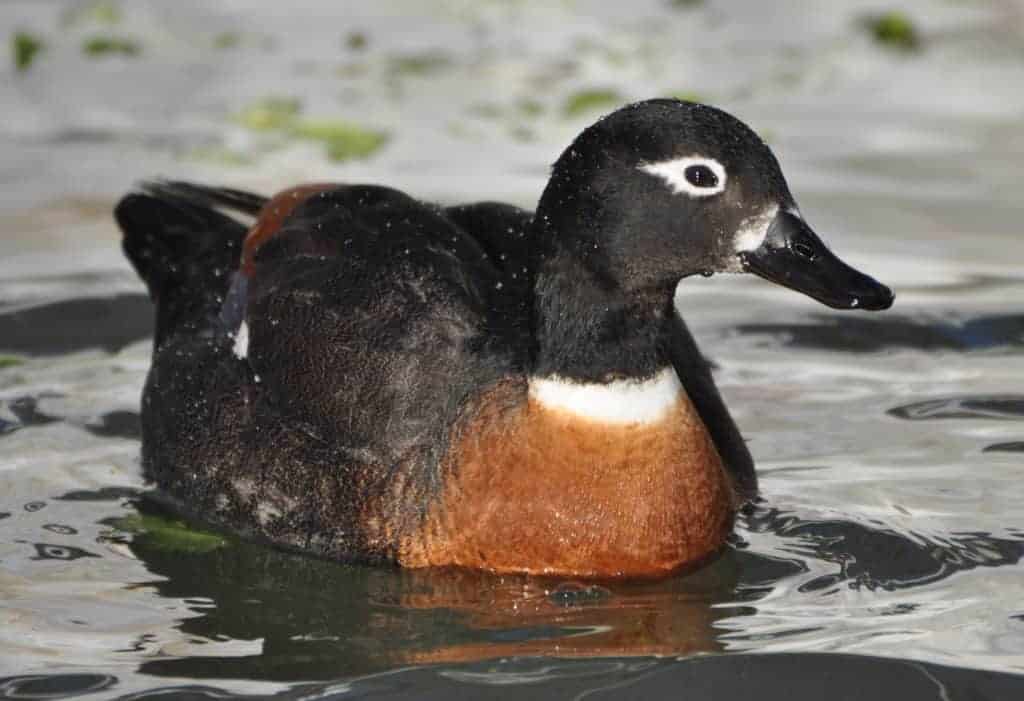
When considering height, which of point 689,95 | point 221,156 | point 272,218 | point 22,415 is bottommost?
point 22,415

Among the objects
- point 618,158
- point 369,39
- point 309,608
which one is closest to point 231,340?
point 309,608

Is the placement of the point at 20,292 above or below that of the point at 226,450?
above

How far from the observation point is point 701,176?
21.2ft

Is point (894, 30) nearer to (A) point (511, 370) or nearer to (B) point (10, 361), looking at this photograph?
(B) point (10, 361)

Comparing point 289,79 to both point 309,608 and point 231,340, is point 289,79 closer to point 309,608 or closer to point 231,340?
point 231,340

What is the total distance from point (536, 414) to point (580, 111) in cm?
613

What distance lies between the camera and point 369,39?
13.7m

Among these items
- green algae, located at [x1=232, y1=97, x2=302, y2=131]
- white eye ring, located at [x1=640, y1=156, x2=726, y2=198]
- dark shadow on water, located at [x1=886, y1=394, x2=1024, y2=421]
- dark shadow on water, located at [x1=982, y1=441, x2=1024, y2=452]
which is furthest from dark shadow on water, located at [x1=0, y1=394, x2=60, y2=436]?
green algae, located at [x1=232, y1=97, x2=302, y2=131]

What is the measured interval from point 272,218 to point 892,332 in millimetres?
3080

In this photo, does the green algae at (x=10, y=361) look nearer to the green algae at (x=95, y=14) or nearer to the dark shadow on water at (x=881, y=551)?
the dark shadow on water at (x=881, y=551)

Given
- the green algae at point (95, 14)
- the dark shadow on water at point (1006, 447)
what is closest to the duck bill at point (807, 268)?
the dark shadow on water at point (1006, 447)

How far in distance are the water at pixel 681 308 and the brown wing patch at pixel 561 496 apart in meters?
0.10

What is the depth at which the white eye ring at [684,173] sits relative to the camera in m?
6.43

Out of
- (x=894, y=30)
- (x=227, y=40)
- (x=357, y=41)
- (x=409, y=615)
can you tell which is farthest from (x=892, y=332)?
(x=227, y=40)
